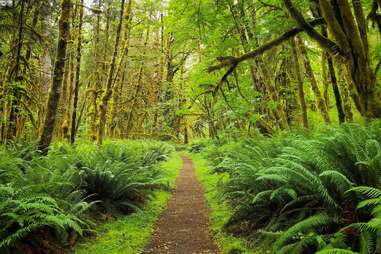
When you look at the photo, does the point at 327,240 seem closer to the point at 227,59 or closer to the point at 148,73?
the point at 227,59

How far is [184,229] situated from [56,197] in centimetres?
249

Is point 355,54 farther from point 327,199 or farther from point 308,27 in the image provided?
point 327,199

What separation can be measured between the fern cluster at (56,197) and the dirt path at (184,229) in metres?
0.89

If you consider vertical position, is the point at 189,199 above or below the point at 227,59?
below

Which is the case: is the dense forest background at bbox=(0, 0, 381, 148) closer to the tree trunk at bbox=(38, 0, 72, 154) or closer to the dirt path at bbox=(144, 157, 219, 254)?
the tree trunk at bbox=(38, 0, 72, 154)

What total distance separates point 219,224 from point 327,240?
10.3 feet

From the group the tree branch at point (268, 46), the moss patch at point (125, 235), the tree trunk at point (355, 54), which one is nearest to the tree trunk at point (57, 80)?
the moss patch at point (125, 235)

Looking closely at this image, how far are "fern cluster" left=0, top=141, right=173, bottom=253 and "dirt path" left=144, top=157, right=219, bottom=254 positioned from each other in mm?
889

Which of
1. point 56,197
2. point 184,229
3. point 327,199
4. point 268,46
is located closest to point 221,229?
point 184,229

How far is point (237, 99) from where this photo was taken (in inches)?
450

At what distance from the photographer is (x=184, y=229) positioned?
6.69 meters

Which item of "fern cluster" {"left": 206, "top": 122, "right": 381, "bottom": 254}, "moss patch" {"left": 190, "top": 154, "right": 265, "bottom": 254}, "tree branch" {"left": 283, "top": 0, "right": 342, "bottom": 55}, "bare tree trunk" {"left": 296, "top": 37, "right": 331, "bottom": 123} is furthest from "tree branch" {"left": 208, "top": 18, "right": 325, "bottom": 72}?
"moss patch" {"left": 190, "top": 154, "right": 265, "bottom": 254}

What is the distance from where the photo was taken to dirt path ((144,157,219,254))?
5516 mm

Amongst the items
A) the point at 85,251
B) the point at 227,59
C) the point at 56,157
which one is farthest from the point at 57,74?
the point at 85,251
